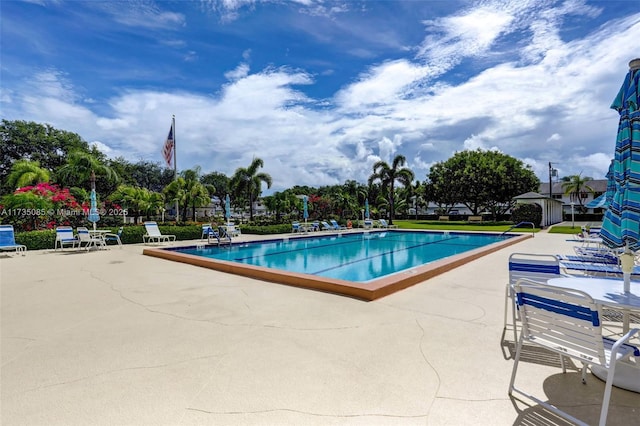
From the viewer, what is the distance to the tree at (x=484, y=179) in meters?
34.2

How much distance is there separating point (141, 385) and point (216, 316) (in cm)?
174

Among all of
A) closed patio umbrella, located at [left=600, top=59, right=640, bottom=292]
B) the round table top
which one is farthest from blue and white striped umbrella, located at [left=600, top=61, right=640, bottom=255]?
the round table top

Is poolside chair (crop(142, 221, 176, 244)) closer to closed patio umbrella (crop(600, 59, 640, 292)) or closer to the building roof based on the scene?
closed patio umbrella (crop(600, 59, 640, 292))

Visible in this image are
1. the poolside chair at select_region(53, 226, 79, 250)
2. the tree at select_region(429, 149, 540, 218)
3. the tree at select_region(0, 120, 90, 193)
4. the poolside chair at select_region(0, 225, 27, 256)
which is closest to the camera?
the poolside chair at select_region(0, 225, 27, 256)

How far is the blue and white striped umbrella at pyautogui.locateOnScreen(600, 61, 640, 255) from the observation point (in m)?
3.15

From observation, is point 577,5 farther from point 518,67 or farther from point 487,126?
point 487,126

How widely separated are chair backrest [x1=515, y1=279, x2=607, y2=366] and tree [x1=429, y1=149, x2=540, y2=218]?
117 ft

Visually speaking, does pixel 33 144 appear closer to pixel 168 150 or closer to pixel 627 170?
pixel 168 150

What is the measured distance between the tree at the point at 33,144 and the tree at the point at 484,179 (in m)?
42.3

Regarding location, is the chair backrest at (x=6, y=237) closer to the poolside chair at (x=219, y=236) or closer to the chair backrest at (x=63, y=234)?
the chair backrest at (x=63, y=234)

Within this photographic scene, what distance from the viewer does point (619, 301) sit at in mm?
2451

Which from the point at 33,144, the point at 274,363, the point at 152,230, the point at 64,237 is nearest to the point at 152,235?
the point at 152,230

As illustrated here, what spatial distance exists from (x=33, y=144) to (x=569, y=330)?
156 ft

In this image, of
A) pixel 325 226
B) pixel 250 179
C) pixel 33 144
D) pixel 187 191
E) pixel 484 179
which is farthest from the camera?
pixel 33 144
